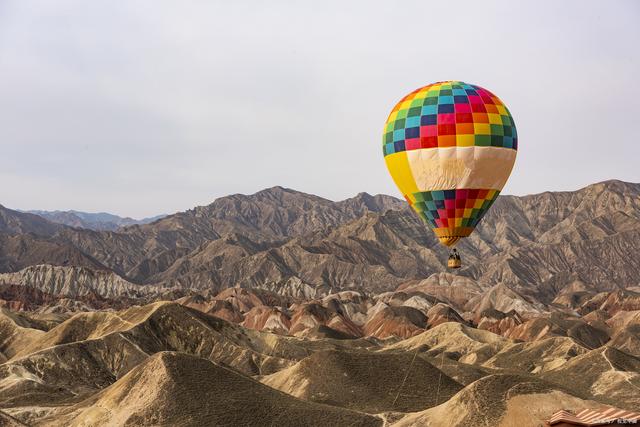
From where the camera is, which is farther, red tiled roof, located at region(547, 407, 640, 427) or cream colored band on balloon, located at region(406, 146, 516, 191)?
cream colored band on balloon, located at region(406, 146, 516, 191)

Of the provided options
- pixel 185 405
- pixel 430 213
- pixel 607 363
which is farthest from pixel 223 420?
pixel 607 363

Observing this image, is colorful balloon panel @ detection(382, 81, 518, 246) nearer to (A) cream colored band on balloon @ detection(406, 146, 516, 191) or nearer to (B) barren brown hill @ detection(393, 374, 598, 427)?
(A) cream colored band on balloon @ detection(406, 146, 516, 191)

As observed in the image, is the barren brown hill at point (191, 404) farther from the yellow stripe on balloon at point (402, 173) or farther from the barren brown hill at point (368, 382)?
the yellow stripe on balloon at point (402, 173)

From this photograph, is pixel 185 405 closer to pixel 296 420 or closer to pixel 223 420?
pixel 223 420

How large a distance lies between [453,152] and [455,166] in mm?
1204

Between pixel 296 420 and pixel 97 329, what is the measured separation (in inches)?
3159

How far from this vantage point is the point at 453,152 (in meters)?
68.5

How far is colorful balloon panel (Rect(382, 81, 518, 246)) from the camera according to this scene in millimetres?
68625

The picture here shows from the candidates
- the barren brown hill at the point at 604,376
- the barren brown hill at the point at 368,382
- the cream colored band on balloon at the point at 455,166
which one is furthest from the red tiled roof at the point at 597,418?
the barren brown hill at the point at 604,376

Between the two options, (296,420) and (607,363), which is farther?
(607,363)

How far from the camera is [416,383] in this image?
109312 mm

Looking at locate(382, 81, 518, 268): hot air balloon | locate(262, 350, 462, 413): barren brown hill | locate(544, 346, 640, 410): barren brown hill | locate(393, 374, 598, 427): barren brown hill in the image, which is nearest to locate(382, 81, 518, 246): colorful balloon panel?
locate(382, 81, 518, 268): hot air balloon

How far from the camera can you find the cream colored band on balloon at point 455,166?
6850cm

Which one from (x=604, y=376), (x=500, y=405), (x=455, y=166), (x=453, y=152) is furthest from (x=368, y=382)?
(x=453, y=152)
